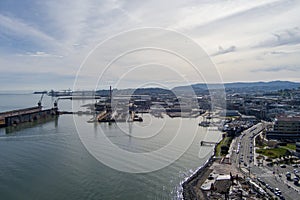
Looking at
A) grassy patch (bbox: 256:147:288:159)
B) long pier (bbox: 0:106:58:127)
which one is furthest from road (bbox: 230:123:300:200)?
long pier (bbox: 0:106:58:127)

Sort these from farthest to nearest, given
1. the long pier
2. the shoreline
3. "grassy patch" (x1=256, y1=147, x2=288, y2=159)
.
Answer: the long pier → "grassy patch" (x1=256, y1=147, x2=288, y2=159) → the shoreline

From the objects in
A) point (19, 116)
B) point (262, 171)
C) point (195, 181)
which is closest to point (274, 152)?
point (262, 171)

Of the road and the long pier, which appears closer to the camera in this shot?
the road

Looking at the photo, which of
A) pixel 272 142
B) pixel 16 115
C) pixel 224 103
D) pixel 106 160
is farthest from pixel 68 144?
pixel 224 103

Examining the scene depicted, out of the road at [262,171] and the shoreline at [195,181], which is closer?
the shoreline at [195,181]

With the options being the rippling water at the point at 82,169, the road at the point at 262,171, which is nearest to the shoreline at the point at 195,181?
the rippling water at the point at 82,169

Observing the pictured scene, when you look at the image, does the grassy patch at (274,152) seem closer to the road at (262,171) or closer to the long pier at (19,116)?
the road at (262,171)

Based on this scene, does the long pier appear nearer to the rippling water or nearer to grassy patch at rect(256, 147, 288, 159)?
the rippling water

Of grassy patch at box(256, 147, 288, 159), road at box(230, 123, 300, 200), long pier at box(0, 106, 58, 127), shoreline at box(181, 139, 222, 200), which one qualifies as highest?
long pier at box(0, 106, 58, 127)

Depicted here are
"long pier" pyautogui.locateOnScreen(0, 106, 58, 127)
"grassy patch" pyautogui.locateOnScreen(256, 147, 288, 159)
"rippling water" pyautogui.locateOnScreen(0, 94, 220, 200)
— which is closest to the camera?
"rippling water" pyautogui.locateOnScreen(0, 94, 220, 200)
